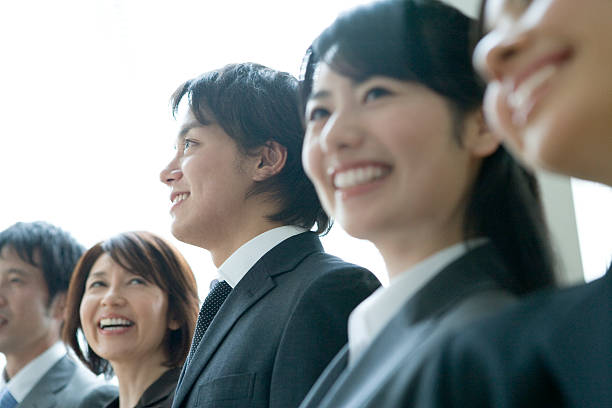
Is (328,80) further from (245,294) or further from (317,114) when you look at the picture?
(245,294)

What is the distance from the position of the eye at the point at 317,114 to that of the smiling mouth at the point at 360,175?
10cm

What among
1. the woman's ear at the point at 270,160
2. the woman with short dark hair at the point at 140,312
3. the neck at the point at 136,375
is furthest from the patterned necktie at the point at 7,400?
the woman's ear at the point at 270,160

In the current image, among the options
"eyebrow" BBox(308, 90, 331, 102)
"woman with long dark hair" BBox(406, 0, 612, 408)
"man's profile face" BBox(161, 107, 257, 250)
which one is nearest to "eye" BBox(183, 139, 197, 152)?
"man's profile face" BBox(161, 107, 257, 250)

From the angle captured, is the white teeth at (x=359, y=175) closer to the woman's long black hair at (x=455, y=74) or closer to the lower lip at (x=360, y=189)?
the lower lip at (x=360, y=189)

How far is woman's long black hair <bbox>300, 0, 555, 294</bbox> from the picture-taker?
831 millimetres


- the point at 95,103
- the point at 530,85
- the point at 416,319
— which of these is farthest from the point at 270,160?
the point at 95,103

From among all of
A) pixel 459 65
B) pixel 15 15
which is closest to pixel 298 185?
pixel 459 65

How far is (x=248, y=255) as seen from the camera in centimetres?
152

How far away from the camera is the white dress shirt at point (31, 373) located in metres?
2.48

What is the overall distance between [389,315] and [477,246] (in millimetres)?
128

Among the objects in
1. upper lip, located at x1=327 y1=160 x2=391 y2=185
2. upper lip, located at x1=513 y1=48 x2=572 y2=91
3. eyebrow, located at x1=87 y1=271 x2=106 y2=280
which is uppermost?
upper lip, located at x1=513 y1=48 x2=572 y2=91

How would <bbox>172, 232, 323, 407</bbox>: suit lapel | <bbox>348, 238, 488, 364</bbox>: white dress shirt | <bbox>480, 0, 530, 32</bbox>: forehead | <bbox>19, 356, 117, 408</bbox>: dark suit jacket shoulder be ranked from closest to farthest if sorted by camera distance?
<bbox>480, 0, 530, 32</bbox>: forehead < <bbox>348, 238, 488, 364</bbox>: white dress shirt < <bbox>172, 232, 323, 407</bbox>: suit lapel < <bbox>19, 356, 117, 408</bbox>: dark suit jacket shoulder

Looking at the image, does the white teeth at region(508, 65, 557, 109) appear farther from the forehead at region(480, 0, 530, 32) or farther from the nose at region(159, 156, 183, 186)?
the nose at region(159, 156, 183, 186)

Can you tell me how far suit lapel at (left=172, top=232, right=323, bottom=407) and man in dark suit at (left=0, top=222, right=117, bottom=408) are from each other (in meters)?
1.12
